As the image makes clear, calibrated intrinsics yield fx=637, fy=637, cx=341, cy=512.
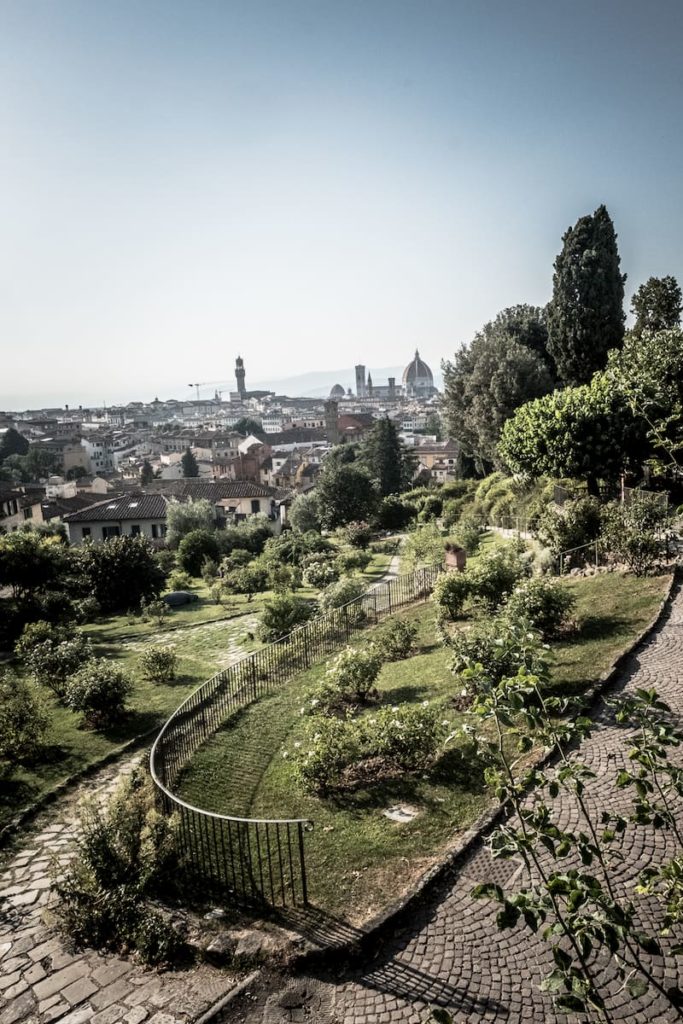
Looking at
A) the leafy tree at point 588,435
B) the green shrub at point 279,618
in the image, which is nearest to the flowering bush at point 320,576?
the green shrub at point 279,618

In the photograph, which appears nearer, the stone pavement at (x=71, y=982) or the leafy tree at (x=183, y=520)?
the stone pavement at (x=71, y=982)

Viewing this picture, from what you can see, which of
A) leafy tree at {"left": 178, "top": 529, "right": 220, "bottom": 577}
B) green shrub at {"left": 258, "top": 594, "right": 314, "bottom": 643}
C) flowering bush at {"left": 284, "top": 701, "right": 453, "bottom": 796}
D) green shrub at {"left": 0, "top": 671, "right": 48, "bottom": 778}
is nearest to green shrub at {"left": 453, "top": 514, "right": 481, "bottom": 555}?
green shrub at {"left": 258, "top": 594, "right": 314, "bottom": 643}

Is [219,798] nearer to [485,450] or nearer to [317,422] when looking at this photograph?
[485,450]

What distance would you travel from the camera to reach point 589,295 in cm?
3142

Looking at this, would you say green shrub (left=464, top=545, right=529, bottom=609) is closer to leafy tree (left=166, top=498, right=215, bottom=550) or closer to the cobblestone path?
the cobblestone path

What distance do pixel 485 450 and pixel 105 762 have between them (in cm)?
2707

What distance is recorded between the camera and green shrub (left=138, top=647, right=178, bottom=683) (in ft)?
52.1

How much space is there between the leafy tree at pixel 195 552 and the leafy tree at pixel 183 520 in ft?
29.3

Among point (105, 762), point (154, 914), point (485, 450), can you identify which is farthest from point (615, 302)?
point (154, 914)

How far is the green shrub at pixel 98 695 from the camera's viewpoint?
13.2 meters

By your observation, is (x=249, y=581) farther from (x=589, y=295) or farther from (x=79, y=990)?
(x=589, y=295)

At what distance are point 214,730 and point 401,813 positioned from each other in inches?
192

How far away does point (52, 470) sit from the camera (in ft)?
360

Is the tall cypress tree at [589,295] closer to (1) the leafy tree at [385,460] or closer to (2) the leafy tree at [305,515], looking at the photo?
(2) the leafy tree at [305,515]
